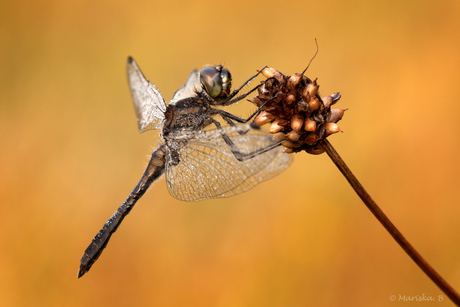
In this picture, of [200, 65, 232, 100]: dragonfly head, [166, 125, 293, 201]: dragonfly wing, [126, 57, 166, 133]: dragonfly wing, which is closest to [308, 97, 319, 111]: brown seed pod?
[166, 125, 293, 201]: dragonfly wing

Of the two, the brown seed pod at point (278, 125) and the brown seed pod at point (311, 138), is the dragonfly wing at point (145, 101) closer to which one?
the brown seed pod at point (278, 125)

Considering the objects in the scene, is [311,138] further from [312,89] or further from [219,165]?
[219,165]

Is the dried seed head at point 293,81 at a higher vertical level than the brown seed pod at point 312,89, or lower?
higher

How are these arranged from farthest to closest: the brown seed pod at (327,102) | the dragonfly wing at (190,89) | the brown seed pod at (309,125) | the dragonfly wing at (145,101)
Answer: the dragonfly wing at (145,101) < the dragonfly wing at (190,89) < the brown seed pod at (327,102) < the brown seed pod at (309,125)

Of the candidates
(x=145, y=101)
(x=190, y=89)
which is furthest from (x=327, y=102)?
(x=145, y=101)

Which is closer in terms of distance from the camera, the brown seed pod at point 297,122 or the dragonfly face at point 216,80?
the brown seed pod at point 297,122

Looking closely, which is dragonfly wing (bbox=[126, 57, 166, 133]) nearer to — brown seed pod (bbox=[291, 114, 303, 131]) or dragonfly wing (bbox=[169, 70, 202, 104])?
dragonfly wing (bbox=[169, 70, 202, 104])

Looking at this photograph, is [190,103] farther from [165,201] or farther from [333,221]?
[333,221]

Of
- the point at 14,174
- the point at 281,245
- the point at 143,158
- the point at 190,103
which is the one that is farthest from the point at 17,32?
the point at 281,245

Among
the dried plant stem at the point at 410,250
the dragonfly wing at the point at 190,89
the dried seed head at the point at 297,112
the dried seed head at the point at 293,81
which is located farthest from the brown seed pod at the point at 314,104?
the dragonfly wing at the point at 190,89
